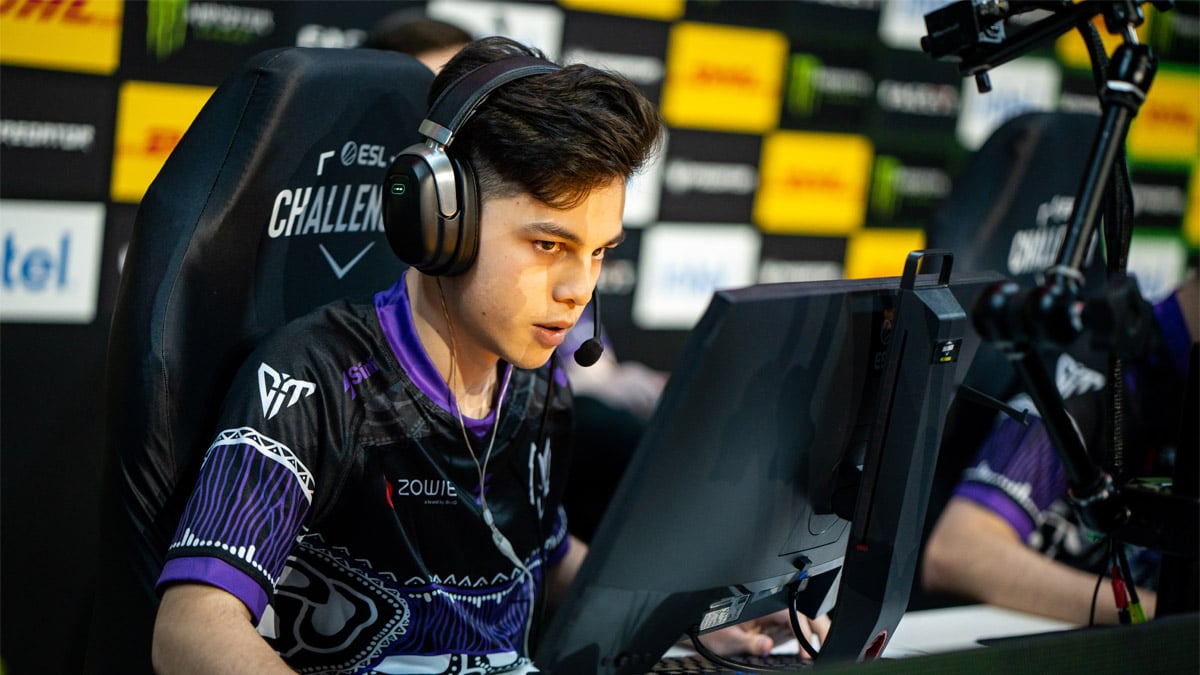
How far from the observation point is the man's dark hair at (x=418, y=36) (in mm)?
1913

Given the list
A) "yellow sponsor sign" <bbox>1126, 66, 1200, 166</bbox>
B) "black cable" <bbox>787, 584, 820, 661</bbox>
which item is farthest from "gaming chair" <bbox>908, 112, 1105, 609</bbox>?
"yellow sponsor sign" <bbox>1126, 66, 1200, 166</bbox>

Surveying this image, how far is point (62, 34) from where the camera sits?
6.47 ft

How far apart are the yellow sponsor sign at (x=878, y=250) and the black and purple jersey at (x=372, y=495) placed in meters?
2.17

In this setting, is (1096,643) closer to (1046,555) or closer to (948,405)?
(948,405)

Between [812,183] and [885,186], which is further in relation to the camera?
[885,186]

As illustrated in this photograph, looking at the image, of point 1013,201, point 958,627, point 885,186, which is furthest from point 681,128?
point 958,627

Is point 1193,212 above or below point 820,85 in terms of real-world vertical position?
below

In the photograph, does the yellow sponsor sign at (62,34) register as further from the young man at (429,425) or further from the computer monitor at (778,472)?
the computer monitor at (778,472)

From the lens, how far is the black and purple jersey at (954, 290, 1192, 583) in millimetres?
1501

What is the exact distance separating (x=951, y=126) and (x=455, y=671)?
8.48 feet

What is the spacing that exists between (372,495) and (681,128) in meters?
1.94

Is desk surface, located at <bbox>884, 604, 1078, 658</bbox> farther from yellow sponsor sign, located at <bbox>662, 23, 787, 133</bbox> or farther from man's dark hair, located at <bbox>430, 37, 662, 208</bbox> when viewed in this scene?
yellow sponsor sign, located at <bbox>662, 23, 787, 133</bbox>

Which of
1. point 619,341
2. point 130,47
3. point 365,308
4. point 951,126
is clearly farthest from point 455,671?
point 951,126

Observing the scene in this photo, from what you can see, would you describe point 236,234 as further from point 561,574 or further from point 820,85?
point 820,85
